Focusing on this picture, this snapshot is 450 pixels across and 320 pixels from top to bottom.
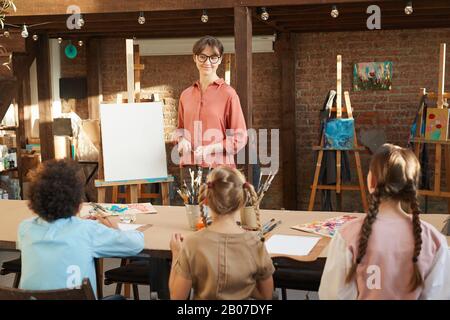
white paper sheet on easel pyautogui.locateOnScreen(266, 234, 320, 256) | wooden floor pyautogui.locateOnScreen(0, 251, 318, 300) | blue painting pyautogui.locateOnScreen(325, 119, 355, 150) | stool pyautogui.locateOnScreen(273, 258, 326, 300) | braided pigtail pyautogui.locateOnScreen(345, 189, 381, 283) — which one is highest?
blue painting pyautogui.locateOnScreen(325, 119, 355, 150)

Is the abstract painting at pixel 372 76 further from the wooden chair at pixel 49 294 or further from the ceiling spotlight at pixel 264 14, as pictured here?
the wooden chair at pixel 49 294

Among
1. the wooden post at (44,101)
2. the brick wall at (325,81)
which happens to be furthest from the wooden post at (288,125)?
the wooden post at (44,101)

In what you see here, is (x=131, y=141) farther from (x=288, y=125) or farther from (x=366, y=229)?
(x=288, y=125)

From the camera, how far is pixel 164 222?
3.27 meters

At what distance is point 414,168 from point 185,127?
214 cm

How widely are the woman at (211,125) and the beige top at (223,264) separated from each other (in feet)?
5.11

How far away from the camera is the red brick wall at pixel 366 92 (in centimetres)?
749

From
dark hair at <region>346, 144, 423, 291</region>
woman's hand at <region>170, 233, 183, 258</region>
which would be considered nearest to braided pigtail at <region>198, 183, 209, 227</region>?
woman's hand at <region>170, 233, 183, 258</region>

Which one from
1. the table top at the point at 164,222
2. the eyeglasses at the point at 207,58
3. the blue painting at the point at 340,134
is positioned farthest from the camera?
the blue painting at the point at 340,134

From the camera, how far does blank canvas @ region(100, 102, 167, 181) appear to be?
4.86m

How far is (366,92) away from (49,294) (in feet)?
20.6

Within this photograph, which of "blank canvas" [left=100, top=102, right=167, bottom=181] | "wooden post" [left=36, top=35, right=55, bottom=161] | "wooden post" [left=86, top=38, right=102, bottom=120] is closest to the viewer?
"blank canvas" [left=100, top=102, right=167, bottom=181]

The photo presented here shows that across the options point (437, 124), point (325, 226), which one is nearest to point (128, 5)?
point (325, 226)

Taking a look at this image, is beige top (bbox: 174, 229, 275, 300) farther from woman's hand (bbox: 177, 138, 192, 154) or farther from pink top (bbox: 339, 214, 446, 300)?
woman's hand (bbox: 177, 138, 192, 154)
